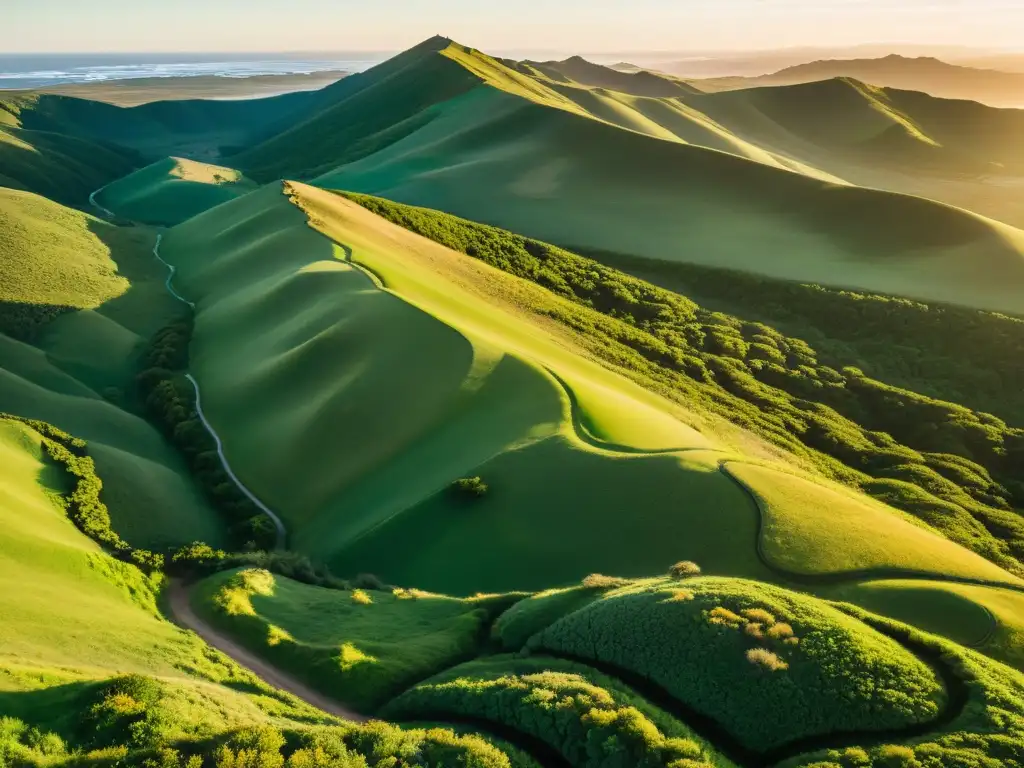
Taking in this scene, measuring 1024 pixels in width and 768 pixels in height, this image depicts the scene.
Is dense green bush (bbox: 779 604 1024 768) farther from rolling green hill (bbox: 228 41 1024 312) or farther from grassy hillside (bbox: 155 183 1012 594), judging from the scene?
rolling green hill (bbox: 228 41 1024 312)

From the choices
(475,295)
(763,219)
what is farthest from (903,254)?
(475,295)

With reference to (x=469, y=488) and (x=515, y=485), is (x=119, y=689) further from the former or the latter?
(x=515, y=485)

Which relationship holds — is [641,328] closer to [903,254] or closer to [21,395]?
[903,254]

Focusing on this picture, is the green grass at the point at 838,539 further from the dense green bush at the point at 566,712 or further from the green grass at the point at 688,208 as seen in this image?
the green grass at the point at 688,208

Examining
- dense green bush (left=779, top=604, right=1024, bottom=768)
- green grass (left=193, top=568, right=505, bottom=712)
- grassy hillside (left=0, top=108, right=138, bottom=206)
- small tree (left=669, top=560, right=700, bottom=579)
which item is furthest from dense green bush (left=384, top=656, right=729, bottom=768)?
grassy hillside (left=0, top=108, right=138, bottom=206)

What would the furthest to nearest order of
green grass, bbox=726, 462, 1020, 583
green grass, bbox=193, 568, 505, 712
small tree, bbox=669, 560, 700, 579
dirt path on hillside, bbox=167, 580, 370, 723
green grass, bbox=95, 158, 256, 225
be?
1. green grass, bbox=95, 158, 256, 225
2. green grass, bbox=726, 462, 1020, 583
3. small tree, bbox=669, 560, 700, 579
4. green grass, bbox=193, 568, 505, 712
5. dirt path on hillside, bbox=167, 580, 370, 723

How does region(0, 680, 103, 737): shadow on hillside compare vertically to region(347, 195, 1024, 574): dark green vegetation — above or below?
above
